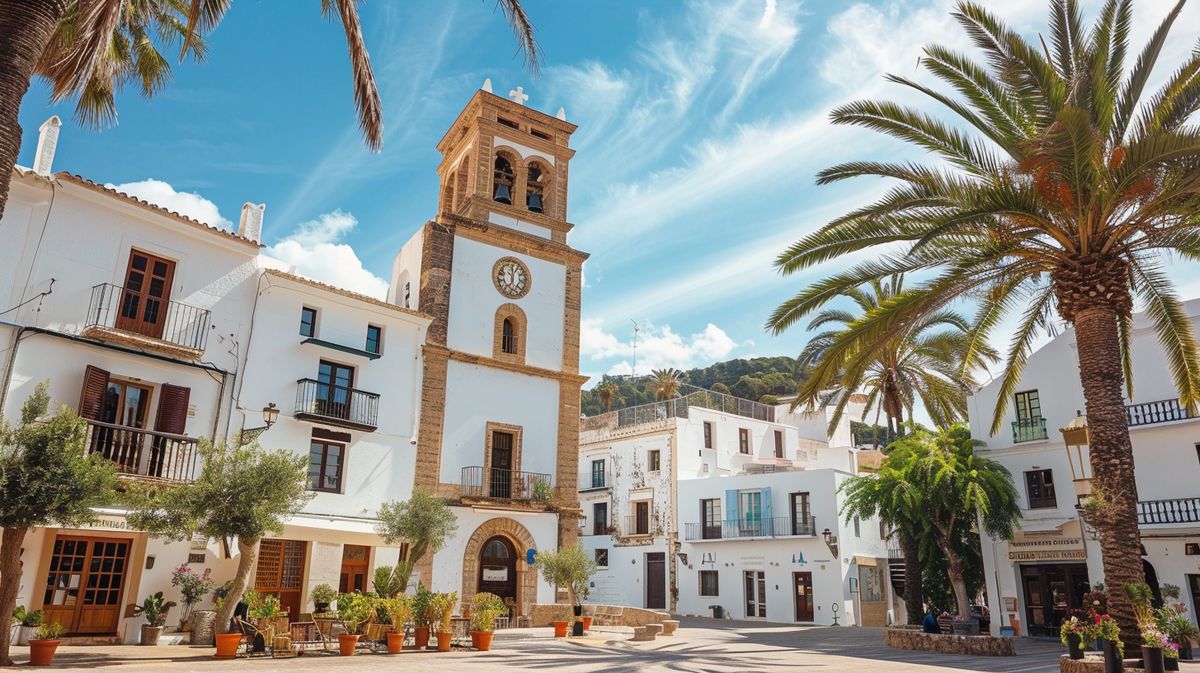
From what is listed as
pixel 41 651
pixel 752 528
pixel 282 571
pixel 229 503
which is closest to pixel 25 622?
pixel 41 651

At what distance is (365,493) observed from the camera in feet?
67.5

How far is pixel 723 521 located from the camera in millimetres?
35562

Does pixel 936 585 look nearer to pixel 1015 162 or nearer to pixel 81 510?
pixel 1015 162

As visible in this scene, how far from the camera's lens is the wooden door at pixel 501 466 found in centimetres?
2383

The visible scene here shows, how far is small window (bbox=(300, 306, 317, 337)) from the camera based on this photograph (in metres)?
20.4

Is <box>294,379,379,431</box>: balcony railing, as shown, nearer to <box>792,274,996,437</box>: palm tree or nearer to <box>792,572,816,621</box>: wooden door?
<box>792,274,996,437</box>: palm tree

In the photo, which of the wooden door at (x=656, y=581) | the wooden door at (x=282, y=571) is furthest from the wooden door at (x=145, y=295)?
the wooden door at (x=656, y=581)

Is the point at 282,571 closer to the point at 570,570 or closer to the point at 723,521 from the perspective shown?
the point at 570,570

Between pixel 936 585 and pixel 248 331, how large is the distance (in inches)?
862

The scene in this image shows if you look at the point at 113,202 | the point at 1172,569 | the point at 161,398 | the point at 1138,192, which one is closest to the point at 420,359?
the point at 161,398

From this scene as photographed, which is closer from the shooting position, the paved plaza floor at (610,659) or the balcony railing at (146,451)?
the paved plaza floor at (610,659)

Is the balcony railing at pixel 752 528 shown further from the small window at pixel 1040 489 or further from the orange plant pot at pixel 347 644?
the orange plant pot at pixel 347 644

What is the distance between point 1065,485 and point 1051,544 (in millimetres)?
1792

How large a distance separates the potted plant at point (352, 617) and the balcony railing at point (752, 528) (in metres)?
21.7
